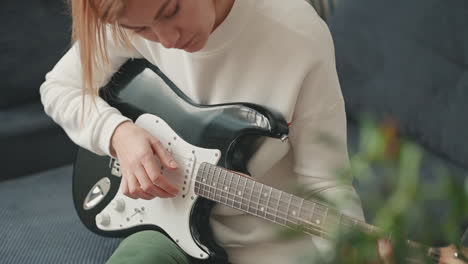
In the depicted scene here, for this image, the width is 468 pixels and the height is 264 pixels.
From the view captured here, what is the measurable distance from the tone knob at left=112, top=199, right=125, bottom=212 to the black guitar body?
0.02 metres

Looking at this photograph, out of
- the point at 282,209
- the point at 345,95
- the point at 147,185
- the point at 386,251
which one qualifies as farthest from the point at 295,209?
the point at 345,95

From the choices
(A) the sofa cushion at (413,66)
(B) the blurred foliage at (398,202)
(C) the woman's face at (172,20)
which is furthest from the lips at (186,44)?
(A) the sofa cushion at (413,66)

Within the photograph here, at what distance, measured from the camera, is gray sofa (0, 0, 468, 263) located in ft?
4.48

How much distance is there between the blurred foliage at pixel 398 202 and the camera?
0.37m

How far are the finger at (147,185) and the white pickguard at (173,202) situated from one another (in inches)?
1.3

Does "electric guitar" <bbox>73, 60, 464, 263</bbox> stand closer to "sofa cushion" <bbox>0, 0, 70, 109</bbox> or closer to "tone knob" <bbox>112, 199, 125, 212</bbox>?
"tone knob" <bbox>112, 199, 125, 212</bbox>

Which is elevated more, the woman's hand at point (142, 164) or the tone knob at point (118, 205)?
the woman's hand at point (142, 164)

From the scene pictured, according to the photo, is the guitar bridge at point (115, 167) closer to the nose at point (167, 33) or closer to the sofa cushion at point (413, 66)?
the nose at point (167, 33)

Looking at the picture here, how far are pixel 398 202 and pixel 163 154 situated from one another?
2.53ft

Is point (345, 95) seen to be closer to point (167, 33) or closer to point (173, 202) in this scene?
point (173, 202)

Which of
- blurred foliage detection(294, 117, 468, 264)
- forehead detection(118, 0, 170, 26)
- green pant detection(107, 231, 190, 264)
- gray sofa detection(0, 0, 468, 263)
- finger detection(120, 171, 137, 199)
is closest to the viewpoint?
blurred foliage detection(294, 117, 468, 264)

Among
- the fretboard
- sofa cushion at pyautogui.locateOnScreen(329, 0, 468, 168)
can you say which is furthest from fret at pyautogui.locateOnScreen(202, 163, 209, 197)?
sofa cushion at pyautogui.locateOnScreen(329, 0, 468, 168)

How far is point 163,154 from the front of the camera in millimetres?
1115

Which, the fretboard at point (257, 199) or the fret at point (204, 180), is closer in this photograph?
the fretboard at point (257, 199)
